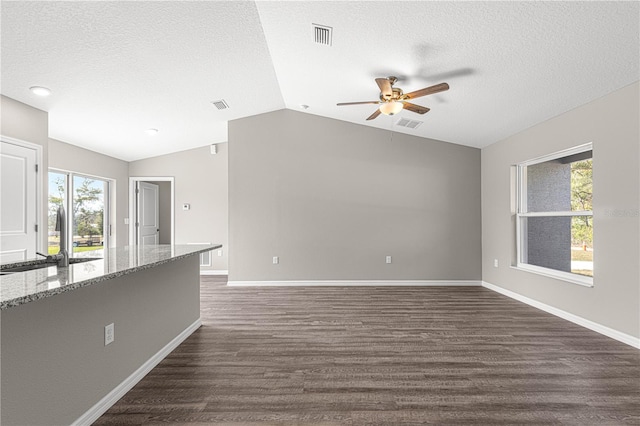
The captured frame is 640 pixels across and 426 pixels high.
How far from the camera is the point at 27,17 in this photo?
2596 millimetres

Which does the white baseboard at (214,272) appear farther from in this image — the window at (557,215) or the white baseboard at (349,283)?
the window at (557,215)

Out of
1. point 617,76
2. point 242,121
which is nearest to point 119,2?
point 242,121

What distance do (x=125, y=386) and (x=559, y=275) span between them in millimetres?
4555

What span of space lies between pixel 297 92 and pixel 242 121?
1335mm

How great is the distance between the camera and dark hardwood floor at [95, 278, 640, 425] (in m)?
2.00

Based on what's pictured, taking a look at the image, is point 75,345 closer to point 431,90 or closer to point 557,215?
point 431,90

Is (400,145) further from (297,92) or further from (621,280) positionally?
(621,280)

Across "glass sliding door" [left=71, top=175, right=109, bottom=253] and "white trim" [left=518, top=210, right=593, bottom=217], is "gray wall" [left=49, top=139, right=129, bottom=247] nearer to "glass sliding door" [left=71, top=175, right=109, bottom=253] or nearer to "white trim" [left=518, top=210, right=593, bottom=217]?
"glass sliding door" [left=71, top=175, right=109, bottom=253]

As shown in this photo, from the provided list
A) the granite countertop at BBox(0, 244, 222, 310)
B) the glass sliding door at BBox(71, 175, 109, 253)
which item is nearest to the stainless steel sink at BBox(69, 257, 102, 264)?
the granite countertop at BBox(0, 244, 222, 310)

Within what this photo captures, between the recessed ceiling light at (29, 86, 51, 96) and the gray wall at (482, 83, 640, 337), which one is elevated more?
the recessed ceiling light at (29, 86, 51, 96)

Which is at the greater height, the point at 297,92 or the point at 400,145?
the point at 297,92

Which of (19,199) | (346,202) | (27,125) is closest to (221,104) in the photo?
(27,125)

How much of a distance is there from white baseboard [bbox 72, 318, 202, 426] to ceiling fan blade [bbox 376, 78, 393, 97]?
119 inches

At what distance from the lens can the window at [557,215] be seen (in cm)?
371
